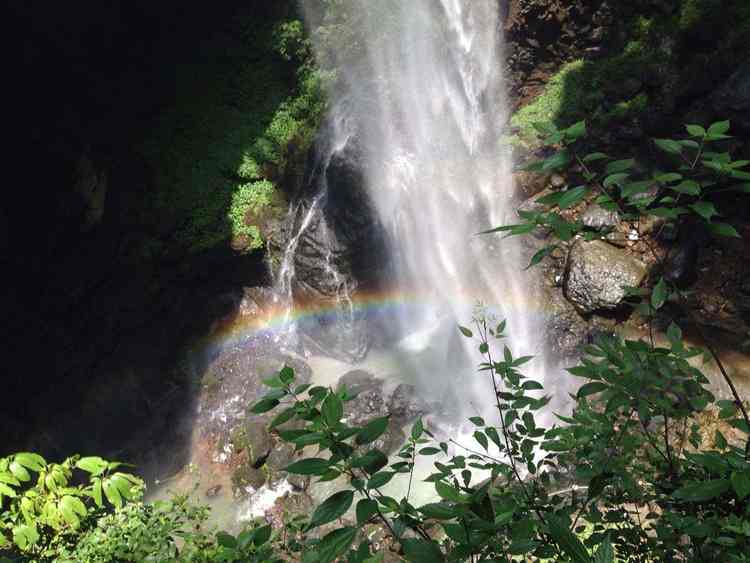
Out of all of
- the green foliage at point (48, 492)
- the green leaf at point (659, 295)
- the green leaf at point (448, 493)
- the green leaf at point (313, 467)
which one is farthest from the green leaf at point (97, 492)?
the green leaf at point (659, 295)

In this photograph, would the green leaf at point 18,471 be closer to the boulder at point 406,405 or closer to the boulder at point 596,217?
the boulder at point 406,405

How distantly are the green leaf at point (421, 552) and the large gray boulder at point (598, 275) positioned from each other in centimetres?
828

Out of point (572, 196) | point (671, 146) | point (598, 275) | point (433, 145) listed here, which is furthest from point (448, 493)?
point (433, 145)

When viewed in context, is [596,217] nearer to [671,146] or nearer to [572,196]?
[671,146]

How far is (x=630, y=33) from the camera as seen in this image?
9.67m

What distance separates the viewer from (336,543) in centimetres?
88

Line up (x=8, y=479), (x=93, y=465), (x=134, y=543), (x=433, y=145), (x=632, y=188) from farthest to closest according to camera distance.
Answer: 1. (x=433, y=145)
2. (x=134, y=543)
3. (x=93, y=465)
4. (x=8, y=479)
5. (x=632, y=188)

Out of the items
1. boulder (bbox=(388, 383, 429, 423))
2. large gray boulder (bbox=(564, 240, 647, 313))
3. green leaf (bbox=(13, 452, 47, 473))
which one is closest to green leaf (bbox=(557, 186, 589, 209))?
green leaf (bbox=(13, 452, 47, 473))

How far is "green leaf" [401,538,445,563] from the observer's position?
88 cm

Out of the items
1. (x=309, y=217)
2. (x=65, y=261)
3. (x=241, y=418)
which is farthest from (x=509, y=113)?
(x=65, y=261)

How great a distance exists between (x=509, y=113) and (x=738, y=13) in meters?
4.62

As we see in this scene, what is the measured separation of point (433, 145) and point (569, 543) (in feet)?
37.5

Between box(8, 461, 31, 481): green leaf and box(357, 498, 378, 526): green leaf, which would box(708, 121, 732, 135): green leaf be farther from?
box(8, 461, 31, 481): green leaf

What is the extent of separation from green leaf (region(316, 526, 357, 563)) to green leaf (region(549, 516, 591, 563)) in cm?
38
